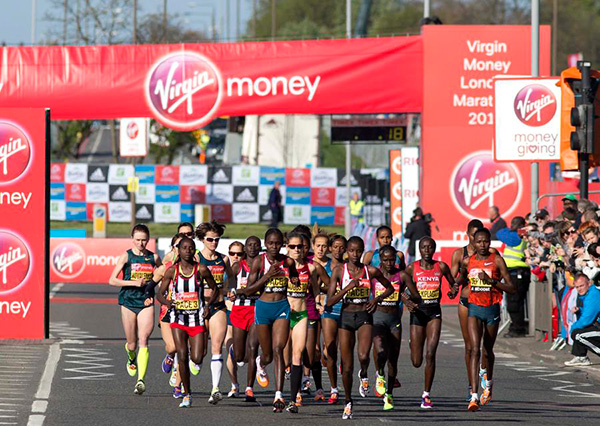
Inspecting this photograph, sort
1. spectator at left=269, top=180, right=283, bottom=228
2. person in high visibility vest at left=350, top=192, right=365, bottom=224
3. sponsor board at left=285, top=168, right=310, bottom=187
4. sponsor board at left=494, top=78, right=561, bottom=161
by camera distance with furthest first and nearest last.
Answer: sponsor board at left=285, top=168, right=310, bottom=187 → spectator at left=269, top=180, right=283, bottom=228 → person in high visibility vest at left=350, top=192, right=365, bottom=224 → sponsor board at left=494, top=78, right=561, bottom=161

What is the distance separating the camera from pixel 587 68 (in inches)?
762

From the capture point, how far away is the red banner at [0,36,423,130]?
87.9ft

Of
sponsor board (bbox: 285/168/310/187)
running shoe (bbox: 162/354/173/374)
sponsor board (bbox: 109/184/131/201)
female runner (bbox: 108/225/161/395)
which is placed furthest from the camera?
sponsor board (bbox: 285/168/310/187)

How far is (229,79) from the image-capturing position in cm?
2688

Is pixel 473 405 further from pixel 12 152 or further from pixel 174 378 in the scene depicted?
pixel 12 152

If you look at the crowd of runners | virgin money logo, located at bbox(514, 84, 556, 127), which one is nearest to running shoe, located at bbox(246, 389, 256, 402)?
the crowd of runners

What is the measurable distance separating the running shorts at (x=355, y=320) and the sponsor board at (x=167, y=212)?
3952 cm

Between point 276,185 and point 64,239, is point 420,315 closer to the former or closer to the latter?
point 64,239

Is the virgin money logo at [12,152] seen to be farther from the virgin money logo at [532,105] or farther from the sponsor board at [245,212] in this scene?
the sponsor board at [245,212]

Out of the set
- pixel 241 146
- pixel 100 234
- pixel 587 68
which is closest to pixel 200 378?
pixel 587 68

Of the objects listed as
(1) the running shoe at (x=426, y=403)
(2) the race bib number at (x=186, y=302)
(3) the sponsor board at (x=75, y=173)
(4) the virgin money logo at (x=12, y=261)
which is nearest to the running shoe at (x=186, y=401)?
(2) the race bib number at (x=186, y=302)

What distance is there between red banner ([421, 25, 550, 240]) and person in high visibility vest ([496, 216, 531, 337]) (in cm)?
605

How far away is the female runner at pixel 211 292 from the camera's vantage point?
13.4 m

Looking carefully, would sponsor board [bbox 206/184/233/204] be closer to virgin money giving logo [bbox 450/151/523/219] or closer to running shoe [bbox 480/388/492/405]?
virgin money giving logo [bbox 450/151/523/219]
